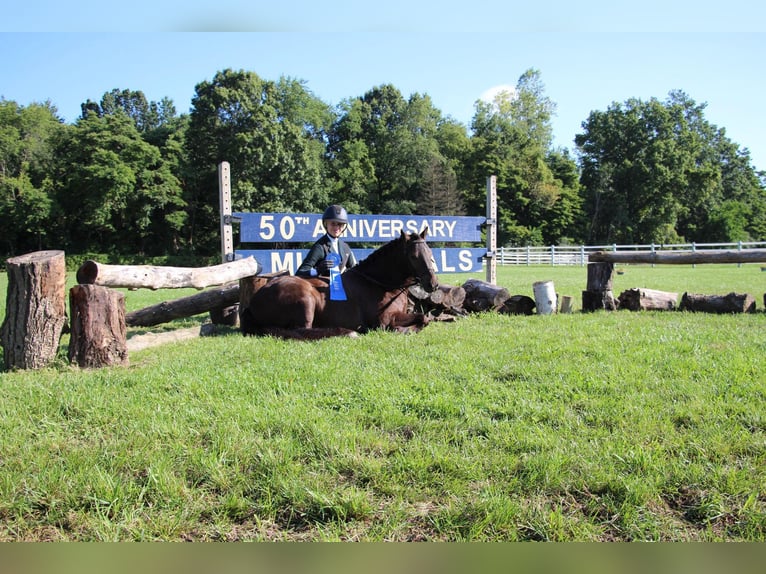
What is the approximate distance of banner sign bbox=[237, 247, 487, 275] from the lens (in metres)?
9.17

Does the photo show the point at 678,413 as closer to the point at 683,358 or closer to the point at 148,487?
the point at 683,358

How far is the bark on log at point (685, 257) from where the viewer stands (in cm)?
989

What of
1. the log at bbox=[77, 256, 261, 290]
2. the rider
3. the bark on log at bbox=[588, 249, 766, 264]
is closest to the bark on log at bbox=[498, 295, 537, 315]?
the bark on log at bbox=[588, 249, 766, 264]

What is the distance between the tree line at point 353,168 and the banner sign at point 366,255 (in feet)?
106

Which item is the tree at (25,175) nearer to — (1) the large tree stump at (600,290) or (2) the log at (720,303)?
(1) the large tree stump at (600,290)

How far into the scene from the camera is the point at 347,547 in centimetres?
179

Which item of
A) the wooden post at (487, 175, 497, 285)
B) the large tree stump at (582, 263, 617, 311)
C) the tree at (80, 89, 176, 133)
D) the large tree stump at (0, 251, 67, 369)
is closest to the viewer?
the large tree stump at (0, 251, 67, 369)


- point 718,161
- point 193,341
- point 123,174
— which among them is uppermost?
point 718,161

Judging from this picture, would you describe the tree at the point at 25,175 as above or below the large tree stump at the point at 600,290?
above

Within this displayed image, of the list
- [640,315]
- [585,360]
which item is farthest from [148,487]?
[640,315]

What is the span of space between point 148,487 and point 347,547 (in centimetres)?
132

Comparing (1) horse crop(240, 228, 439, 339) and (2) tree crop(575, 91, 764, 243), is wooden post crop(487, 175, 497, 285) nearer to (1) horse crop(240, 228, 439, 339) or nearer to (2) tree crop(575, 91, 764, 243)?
(1) horse crop(240, 228, 439, 339)

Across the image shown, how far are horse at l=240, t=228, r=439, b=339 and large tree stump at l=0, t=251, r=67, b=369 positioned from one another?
251 cm

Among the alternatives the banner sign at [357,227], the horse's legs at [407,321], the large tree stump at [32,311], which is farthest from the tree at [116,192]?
the large tree stump at [32,311]
